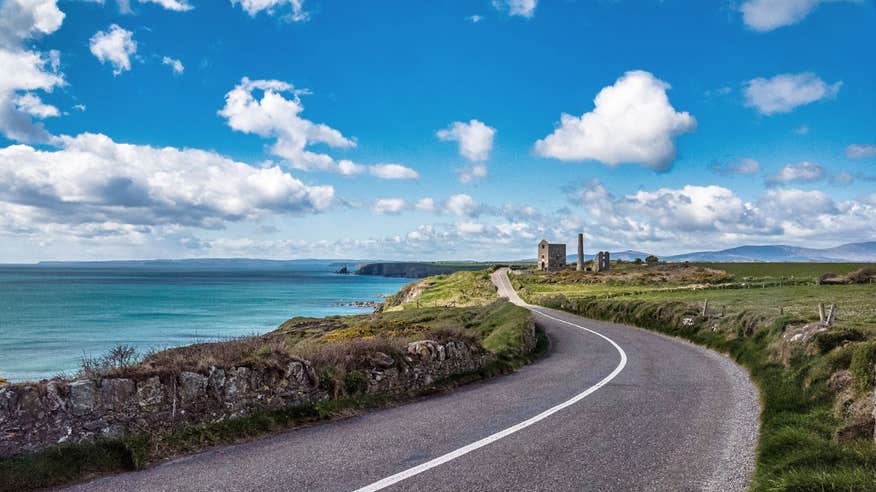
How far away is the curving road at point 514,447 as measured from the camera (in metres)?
6.71

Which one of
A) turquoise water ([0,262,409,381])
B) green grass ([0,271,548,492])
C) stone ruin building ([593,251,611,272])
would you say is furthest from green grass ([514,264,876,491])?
stone ruin building ([593,251,611,272])

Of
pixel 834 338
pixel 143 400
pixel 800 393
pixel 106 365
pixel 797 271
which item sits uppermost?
pixel 106 365

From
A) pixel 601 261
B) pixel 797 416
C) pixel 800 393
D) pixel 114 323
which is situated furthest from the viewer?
pixel 601 261

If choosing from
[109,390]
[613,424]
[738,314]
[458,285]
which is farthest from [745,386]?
[458,285]

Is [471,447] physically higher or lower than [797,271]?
higher

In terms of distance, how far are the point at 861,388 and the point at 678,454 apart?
4287mm

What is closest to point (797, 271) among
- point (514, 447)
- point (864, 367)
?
point (864, 367)

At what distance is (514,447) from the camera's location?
8.07 meters

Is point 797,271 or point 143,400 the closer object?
point 143,400

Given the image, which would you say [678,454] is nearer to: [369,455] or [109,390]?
[369,455]

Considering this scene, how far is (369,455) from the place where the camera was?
7.61 meters

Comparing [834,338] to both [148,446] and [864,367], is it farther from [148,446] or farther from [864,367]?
[148,446]

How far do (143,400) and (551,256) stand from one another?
120115 mm

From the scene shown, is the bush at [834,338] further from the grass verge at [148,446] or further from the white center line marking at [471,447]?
the grass verge at [148,446]
